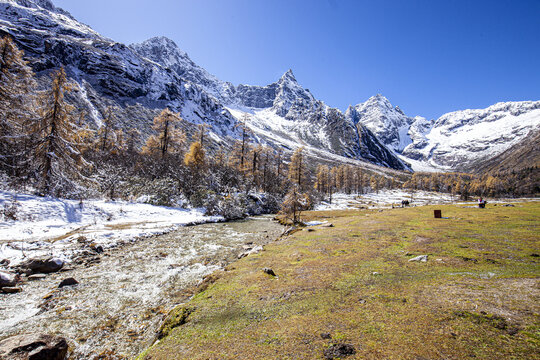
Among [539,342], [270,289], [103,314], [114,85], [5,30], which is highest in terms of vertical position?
[5,30]

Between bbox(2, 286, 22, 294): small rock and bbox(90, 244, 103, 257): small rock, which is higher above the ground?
bbox(90, 244, 103, 257): small rock

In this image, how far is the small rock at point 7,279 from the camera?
8549mm

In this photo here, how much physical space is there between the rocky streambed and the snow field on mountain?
1.93 m

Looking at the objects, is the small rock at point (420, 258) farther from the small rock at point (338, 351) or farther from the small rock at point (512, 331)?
the small rock at point (338, 351)

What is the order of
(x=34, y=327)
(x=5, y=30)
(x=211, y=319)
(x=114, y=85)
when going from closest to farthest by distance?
(x=211, y=319)
(x=34, y=327)
(x=5, y=30)
(x=114, y=85)

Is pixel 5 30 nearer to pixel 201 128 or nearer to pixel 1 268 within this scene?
pixel 201 128

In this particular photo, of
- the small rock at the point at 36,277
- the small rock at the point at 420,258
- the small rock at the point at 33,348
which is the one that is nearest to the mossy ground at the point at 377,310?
the small rock at the point at 420,258

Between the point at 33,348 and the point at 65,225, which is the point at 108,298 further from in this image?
the point at 65,225

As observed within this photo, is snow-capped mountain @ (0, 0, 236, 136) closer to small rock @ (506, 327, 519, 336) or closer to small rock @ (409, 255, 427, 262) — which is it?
small rock @ (409, 255, 427, 262)

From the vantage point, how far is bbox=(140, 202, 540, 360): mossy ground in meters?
3.83

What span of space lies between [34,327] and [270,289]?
7.26 m

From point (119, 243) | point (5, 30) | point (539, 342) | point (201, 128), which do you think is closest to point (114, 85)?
point (5, 30)

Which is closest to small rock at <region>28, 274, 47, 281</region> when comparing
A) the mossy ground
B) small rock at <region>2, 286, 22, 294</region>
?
small rock at <region>2, 286, 22, 294</region>

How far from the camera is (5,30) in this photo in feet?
366
